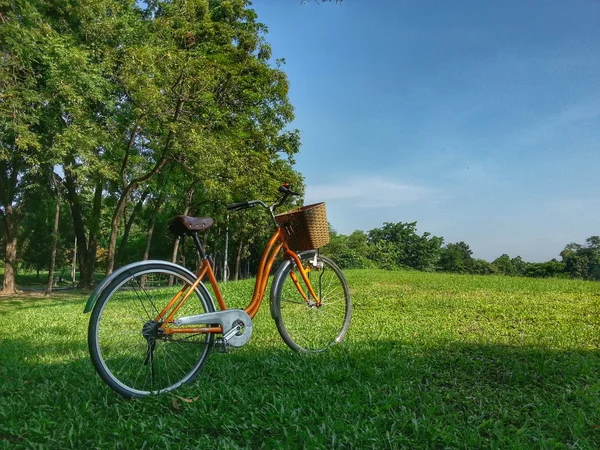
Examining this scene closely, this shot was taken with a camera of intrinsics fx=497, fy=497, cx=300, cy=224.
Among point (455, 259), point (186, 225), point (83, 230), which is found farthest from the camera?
point (455, 259)

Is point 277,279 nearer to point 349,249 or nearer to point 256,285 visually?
point 256,285

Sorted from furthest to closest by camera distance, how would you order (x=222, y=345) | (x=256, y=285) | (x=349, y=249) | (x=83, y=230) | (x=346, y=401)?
(x=349, y=249), (x=83, y=230), (x=256, y=285), (x=222, y=345), (x=346, y=401)

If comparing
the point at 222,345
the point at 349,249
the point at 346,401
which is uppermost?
the point at 349,249

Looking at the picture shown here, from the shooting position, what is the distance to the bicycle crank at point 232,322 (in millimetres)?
3305

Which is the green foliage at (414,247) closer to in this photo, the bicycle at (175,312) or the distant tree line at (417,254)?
the distant tree line at (417,254)

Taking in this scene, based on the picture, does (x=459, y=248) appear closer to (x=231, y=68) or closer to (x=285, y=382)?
(x=231, y=68)

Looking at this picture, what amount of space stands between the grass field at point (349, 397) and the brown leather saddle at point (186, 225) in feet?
3.29

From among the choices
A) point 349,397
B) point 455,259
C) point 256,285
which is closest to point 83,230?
point 256,285

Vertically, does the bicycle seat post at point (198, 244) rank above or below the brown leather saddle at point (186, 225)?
below

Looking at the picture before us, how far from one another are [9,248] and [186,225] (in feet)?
59.4

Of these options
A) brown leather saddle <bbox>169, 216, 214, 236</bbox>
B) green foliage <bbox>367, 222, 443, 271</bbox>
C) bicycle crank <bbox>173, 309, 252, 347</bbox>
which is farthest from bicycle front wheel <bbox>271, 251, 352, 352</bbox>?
green foliage <bbox>367, 222, 443, 271</bbox>

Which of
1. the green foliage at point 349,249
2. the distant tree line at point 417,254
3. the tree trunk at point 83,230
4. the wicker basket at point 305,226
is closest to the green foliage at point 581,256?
the distant tree line at point 417,254

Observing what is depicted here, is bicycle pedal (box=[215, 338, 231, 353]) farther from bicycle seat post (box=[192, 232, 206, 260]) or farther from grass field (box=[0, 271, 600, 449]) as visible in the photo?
bicycle seat post (box=[192, 232, 206, 260])

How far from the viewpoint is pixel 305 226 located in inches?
155
